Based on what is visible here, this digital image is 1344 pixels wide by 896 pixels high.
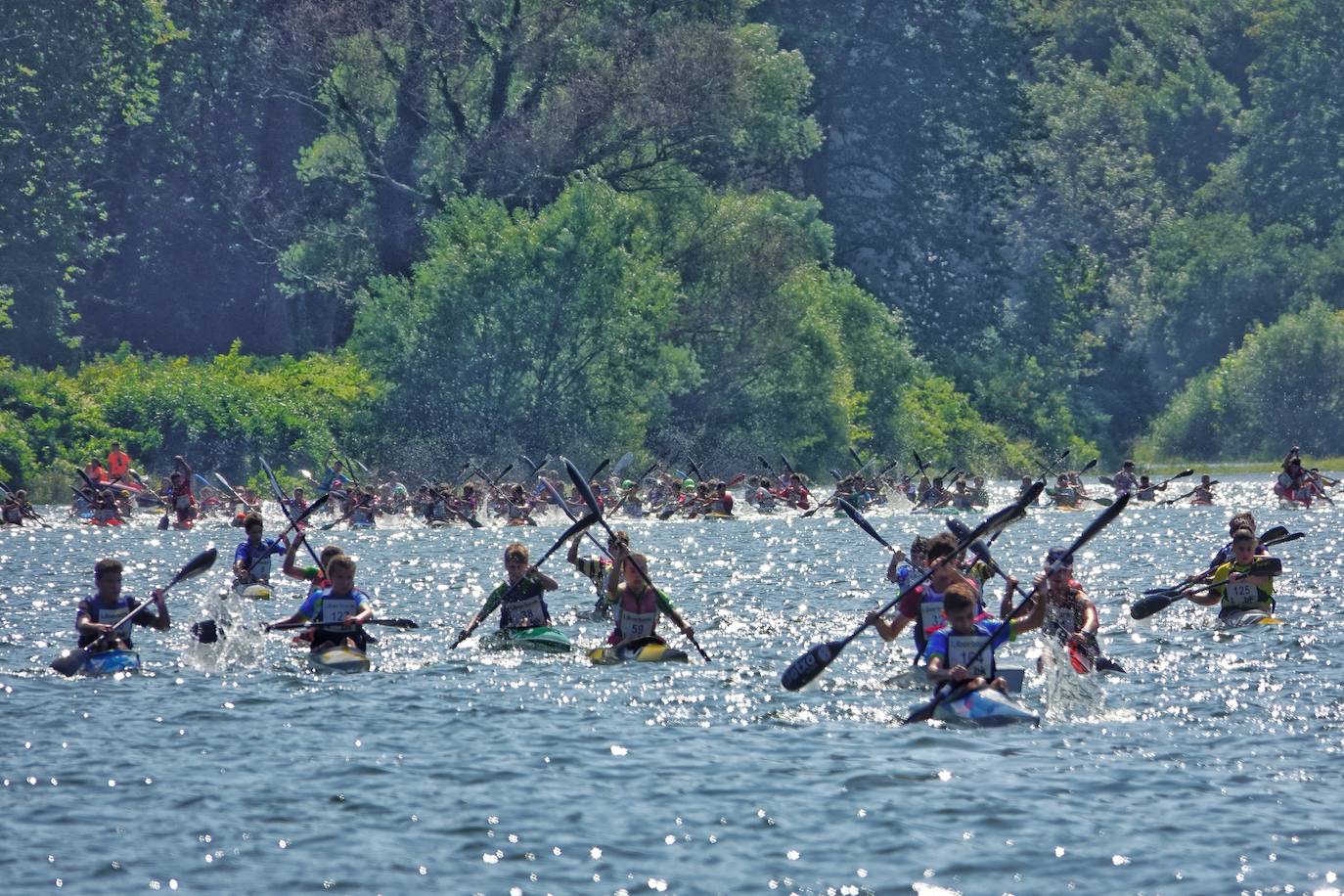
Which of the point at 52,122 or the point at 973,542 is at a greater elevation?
the point at 52,122

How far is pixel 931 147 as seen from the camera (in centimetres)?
8619

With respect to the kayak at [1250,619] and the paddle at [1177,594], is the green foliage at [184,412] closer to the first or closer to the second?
the paddle at [1177,594]

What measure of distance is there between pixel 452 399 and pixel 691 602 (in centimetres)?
3117

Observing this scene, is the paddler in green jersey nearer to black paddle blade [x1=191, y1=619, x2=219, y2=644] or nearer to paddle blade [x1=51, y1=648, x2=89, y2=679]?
black paddle blade [x1=191, y1=619, x2=219, y2=644]

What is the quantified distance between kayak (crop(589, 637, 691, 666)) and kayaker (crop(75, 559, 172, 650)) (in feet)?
15.4

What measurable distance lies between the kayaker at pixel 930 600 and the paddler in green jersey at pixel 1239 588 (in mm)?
5259

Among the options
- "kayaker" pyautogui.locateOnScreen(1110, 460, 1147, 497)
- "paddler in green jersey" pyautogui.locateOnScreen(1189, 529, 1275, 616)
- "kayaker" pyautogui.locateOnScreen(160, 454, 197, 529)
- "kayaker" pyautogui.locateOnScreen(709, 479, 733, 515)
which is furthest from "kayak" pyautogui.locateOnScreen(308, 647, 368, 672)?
"kayaker" pyautogui.locateOnScreen(1110, 460, 1147, 497)

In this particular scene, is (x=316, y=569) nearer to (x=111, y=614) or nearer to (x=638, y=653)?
(x=111, y=614)

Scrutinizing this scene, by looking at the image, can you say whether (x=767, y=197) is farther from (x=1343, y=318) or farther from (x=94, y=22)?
(x=1343, y=318)

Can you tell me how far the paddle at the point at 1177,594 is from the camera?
80.8ft

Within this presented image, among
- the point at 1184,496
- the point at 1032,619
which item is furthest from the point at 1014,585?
the point at 1184,496

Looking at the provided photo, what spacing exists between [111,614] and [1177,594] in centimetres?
1248

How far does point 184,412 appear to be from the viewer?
6119cm

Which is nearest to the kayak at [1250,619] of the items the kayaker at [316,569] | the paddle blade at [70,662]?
the kayaker at [316,569]
